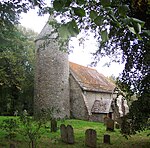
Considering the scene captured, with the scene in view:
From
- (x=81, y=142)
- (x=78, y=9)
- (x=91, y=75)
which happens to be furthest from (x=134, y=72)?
(x=91, y=75)

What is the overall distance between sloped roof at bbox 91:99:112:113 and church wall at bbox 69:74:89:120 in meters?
1.12

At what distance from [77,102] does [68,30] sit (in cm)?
2603

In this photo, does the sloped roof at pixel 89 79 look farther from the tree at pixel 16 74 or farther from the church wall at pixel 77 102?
the tree at pixel 16 74

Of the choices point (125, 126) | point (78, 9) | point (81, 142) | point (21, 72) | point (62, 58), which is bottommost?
point (81, 142)

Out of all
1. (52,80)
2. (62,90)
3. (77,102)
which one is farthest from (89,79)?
(52,80)

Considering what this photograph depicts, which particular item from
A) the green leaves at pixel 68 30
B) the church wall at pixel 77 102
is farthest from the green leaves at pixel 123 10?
the church wall at pixel 77 102

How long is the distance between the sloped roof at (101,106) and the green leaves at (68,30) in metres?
25.7

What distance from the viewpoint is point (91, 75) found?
31.6 m

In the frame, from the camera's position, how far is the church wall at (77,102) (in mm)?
25984

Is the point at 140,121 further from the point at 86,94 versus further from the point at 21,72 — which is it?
the point at 86,94

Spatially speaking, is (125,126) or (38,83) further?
(38,83)

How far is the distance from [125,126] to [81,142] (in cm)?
358

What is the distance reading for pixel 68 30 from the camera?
91cm

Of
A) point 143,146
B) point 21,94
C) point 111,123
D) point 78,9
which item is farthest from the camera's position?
point 21,94
